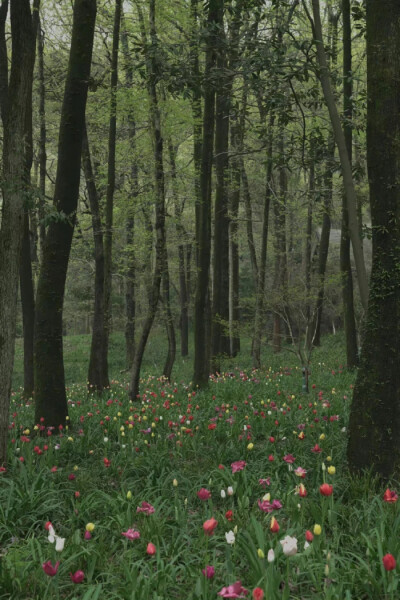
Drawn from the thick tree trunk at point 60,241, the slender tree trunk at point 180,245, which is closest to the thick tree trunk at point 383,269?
the thick tree trunk at point 60,241

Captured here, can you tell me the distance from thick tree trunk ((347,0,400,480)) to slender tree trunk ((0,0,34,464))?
325 centimetres

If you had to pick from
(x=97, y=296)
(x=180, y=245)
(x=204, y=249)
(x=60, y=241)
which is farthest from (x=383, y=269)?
(x=180, y=245)

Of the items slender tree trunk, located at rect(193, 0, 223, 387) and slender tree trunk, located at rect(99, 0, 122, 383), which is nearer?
slender tree trunk, located at rect(193, 0, 223, 387)

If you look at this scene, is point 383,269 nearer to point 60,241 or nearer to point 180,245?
point 60,241

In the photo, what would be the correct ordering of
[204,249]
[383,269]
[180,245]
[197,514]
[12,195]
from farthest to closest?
1. [180,245]
2. [204,249]
3. [12,195]
4. [383,269]
5. [197,514]

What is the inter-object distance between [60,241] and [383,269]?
4.14m

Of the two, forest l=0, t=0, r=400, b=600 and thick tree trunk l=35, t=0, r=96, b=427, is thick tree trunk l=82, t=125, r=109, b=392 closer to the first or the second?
forest l=0, t=0, r=400, b=600

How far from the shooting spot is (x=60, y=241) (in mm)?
6625

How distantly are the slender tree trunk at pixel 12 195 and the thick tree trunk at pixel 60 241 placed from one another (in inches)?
65.2

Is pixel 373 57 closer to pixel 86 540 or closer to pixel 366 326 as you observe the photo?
pixel 366 326

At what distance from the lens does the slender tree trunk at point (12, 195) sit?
189 inches

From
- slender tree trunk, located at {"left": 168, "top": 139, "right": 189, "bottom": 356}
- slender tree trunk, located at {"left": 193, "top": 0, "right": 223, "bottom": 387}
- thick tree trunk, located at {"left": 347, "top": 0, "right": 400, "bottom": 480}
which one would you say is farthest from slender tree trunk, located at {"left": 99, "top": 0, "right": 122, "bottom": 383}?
thick tree trunk, located at {"left": 347, "top": 0, "right": 400, "bottom": 480}

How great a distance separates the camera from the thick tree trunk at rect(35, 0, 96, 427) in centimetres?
661

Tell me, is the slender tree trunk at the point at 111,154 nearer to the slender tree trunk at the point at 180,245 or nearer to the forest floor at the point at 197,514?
the slender tree trunk at the point at 180,245
